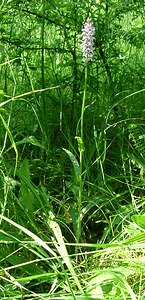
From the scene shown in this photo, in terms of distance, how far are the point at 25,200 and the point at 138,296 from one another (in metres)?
0.42

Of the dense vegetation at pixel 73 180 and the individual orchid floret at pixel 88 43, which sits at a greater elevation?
the individual orchid floret at pixel 88 43

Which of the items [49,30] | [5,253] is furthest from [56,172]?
[49,30]

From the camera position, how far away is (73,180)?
4.57 feet

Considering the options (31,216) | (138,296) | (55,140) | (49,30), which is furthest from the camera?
(49,30)

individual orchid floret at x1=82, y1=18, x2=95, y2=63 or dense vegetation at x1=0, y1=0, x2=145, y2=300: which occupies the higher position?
individual orchid floret at x1=82, y1=18, x2=95, y2=63

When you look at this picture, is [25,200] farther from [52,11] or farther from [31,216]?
[52,11]

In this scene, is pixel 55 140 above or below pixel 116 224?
above

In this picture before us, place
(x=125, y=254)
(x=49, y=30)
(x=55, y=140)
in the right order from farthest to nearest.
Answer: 1. (x=49, y=30)
2. (x=55, y=140)
3. (x=125, y=254)

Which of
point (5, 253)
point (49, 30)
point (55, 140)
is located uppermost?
point (49, 30)

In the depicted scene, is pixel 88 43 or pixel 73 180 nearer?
pixel 88 43

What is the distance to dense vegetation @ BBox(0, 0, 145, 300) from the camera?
1.01m

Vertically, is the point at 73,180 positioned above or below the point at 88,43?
below

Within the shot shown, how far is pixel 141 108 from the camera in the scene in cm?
185

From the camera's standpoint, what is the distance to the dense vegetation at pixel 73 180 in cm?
101
